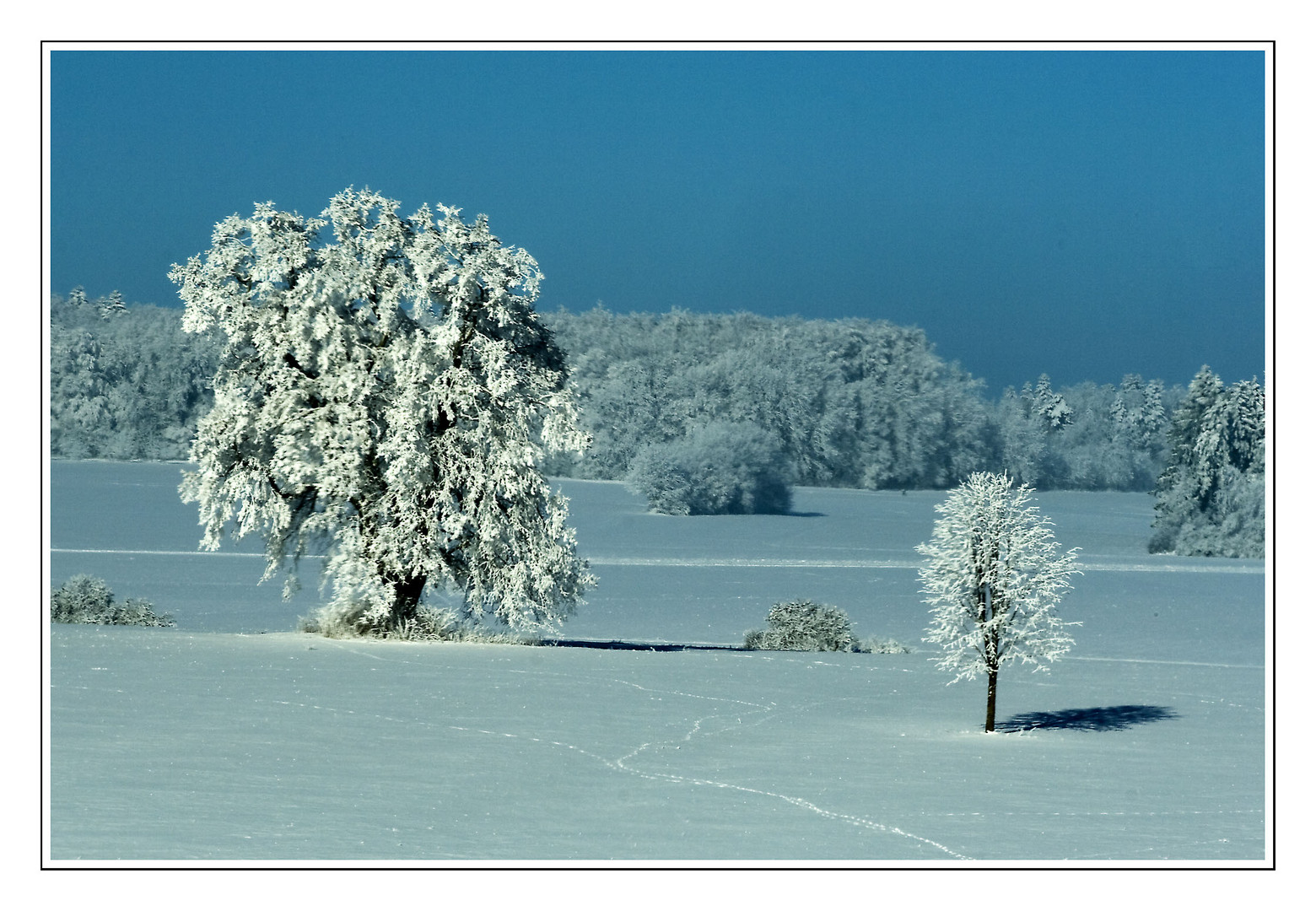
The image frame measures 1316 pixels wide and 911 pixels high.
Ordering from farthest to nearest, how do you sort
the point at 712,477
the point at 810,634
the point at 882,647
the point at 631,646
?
the point at 712,477, the point at 882,647, the point at 810,634, the point at 631,646

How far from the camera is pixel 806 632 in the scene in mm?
23766

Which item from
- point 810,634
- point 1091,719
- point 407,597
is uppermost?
point 407,597

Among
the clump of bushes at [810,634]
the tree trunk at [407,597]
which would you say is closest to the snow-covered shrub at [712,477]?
the clump of bushes at [810,634]

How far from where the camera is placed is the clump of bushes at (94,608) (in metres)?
23.8

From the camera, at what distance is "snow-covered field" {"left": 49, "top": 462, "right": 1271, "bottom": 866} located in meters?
8.80

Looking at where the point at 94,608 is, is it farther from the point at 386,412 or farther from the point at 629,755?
the point at 629,755

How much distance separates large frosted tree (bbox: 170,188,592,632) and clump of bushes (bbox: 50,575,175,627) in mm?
5227

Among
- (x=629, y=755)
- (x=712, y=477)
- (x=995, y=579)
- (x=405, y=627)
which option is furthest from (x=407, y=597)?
Answer: (x=712, y=477)

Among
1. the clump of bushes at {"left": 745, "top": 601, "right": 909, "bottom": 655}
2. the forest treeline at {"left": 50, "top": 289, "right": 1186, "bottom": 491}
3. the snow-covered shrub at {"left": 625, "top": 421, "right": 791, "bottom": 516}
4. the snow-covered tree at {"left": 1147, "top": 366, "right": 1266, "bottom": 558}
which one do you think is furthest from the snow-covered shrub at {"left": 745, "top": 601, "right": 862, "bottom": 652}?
the forest treeline at {"left": 50, "top": 289, "right": 1186, "bottom": 491}

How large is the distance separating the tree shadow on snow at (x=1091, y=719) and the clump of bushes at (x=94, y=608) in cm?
1493

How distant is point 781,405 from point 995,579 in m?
74.0

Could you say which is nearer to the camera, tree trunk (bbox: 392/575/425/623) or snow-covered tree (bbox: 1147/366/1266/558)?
tree trunk (bbox: 392/575/425/623)

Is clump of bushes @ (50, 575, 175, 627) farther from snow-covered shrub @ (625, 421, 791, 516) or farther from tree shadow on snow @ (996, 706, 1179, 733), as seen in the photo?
snow-covered shrub @ (625, 421, 791, 516)
